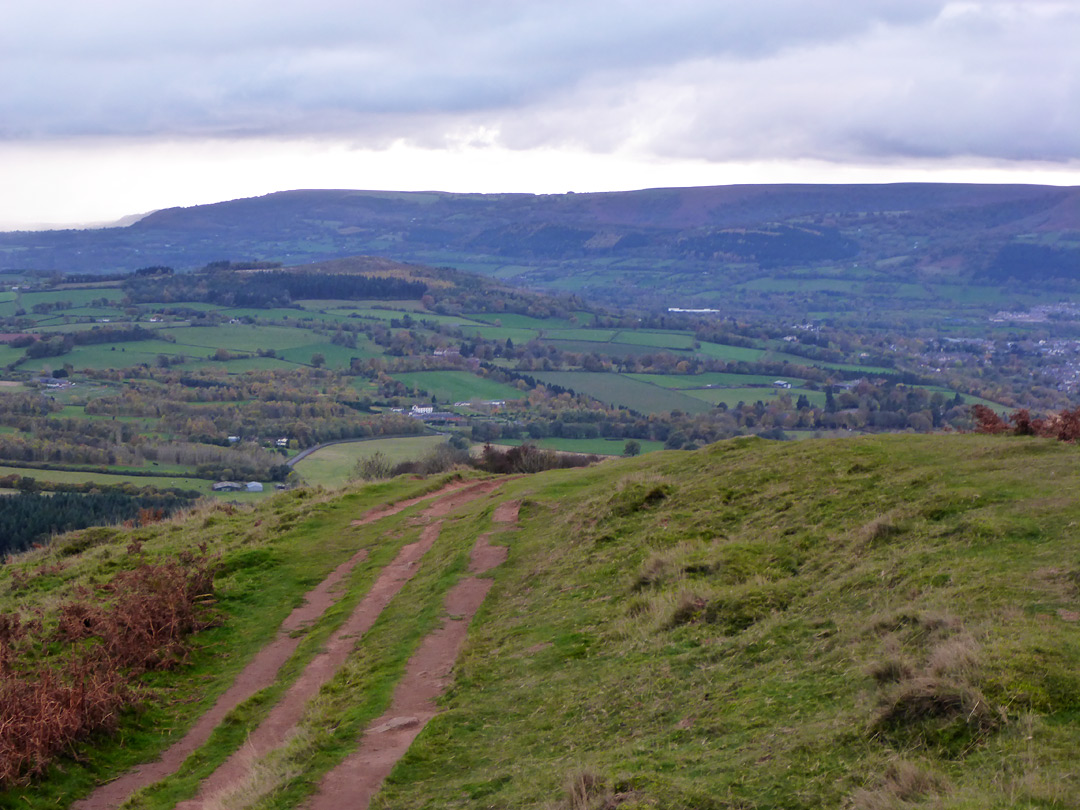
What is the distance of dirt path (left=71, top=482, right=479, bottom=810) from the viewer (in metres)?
11.9

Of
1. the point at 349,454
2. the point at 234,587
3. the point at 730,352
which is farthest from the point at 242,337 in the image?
the point at 234,587

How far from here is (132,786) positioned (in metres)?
12.0

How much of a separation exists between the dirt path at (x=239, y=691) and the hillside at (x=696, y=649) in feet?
0.60

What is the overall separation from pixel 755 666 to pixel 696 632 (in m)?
1.66

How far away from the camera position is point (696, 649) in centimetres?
1131

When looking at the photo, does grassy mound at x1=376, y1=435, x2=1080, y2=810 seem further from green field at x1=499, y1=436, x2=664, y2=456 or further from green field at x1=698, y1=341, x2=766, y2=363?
green field at x1=698, y1=341, x2=766, y2=363

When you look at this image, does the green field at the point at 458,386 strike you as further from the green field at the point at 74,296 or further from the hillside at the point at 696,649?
the hillside at the point at 696,649

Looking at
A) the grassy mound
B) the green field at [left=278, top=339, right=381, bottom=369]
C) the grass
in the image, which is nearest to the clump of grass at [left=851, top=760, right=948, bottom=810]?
the grassy mound

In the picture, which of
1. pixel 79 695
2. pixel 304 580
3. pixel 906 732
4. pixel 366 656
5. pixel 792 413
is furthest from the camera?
pixel 792 413

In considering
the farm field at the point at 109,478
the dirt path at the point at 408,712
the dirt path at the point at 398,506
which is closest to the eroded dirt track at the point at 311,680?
the dirt path at the point at 408,712

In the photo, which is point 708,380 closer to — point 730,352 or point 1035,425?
point 730,352

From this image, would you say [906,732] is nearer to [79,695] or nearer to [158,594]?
[79,695]

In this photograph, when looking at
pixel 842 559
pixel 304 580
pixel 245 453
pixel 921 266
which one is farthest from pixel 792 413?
pixel 921 266

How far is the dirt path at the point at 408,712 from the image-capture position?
9.95 metres
